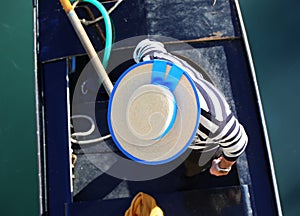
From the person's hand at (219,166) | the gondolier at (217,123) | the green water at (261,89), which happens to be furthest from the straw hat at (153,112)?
the green water at (261,89)

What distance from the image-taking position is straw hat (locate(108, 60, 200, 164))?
69.0 inches

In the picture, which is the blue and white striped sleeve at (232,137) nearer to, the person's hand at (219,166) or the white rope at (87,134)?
the person's hand at (219,166)

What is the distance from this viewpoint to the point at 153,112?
68.5 inches

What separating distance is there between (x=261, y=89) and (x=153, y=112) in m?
2.72

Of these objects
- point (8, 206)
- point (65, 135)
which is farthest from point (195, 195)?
point (8, 206)

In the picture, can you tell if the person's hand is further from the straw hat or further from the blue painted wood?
the blue painted wood

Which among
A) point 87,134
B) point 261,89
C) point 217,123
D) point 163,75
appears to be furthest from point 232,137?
point 261,89

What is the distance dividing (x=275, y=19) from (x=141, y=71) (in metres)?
2.95

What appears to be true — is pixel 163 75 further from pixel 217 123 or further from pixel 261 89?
pixel 261 89

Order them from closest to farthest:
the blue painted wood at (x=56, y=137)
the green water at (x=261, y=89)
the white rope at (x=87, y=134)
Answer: the blue painted wood at (x=56, y=137)
the white rope at (x=87, y=134)
the green water at (x=261, y=89)

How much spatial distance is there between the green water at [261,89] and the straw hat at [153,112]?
8.05ft

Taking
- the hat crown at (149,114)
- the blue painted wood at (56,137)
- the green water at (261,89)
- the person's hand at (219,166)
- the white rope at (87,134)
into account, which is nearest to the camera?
Result: the hat crown at (149,114)

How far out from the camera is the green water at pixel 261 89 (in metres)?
4.07

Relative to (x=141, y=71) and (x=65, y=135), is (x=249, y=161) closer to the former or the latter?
(x=65, y=135)
